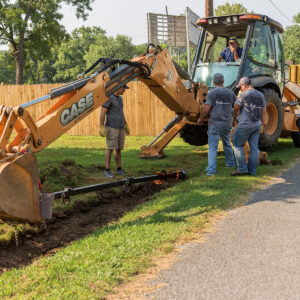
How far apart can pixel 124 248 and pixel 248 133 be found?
458 cm

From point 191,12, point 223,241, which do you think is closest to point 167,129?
point 223,241

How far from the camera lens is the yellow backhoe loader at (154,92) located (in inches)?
184

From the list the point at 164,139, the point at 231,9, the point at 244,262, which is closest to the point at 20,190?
the point at 244,262

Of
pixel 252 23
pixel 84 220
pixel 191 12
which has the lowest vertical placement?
pixel 84 220

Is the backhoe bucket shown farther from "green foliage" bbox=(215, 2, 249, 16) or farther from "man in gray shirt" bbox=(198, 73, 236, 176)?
"green foliage" bbox=(215, 2, 249, 16)

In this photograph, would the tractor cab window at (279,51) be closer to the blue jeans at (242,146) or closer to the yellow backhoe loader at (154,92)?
the yellow backhoe loader at (154,92)

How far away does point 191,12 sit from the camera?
2269cm

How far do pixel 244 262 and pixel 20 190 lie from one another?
2.52 m

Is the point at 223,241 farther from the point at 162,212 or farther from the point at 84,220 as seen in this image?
the point at 84,220

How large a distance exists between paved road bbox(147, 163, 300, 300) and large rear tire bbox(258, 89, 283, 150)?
4.37m

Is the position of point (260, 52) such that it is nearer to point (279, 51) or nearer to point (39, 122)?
point (279, 51)

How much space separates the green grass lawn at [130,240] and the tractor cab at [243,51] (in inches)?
94.7

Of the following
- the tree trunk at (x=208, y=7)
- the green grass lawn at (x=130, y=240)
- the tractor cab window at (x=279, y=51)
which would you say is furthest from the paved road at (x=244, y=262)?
the tree trunk at (x=208, y=7)

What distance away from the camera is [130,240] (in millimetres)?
4531
